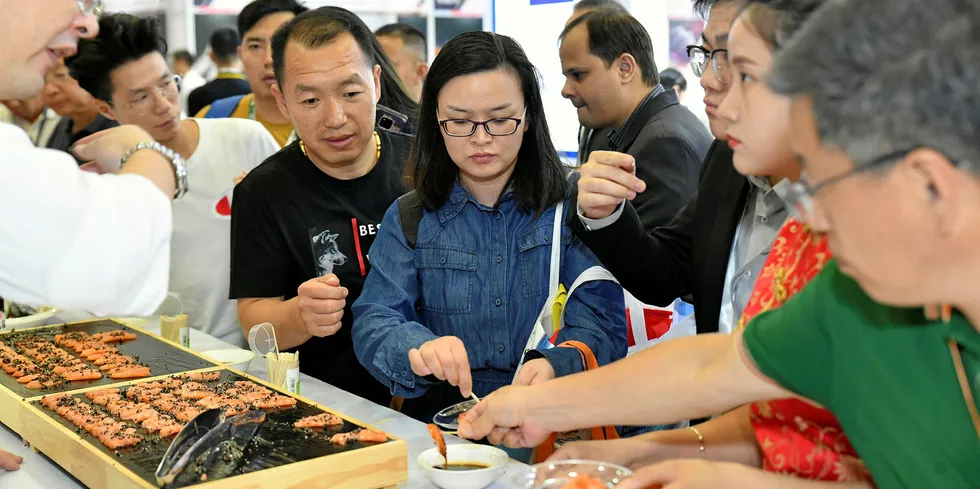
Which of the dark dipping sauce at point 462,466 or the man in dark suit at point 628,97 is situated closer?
the dark dipping sauce at point 462,466

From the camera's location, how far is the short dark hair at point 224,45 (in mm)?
7129

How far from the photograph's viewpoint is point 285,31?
2803 mm

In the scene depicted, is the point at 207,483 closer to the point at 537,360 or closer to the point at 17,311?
the point at 537,360

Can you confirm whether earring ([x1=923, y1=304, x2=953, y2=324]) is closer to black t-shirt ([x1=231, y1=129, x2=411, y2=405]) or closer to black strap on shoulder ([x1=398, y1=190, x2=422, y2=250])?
black strap on shoulder ([x1=398, y1=190, x2=422, y2=250])

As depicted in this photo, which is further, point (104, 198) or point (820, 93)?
point (104, 198)

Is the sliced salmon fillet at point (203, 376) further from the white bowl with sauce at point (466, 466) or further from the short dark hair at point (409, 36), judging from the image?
the short dark hair at point (409, 36)

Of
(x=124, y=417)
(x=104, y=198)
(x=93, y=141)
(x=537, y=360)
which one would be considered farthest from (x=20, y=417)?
(x=537, y=360)

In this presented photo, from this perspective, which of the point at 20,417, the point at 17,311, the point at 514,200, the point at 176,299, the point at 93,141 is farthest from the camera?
the point at 17,311

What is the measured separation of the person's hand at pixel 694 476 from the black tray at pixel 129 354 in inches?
50.7

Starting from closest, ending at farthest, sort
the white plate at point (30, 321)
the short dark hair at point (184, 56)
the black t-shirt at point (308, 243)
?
the black t-shirt at point (308, 243), the white plate at point (30, 321), the short dark hair at point (184, 56)

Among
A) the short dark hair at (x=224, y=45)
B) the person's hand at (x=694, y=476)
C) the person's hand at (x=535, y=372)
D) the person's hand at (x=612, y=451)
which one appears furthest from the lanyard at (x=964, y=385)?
→ the short dark hair at (x=224, y=45)

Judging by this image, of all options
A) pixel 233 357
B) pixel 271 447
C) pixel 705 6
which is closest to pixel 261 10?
pixel 233 357

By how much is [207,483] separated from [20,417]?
2.49 feet

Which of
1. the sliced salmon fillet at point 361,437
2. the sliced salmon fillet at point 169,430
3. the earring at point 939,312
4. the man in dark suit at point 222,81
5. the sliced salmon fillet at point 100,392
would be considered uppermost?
the man in dark suit at point 222,81
